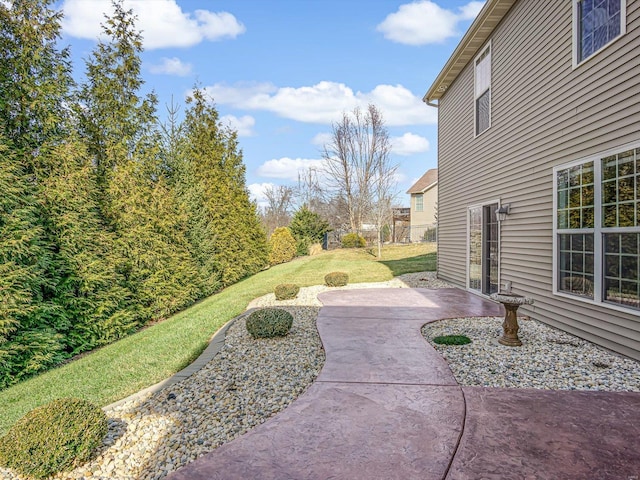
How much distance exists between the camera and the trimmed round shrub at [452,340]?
4.41 meters

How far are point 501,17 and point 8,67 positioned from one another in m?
8.18

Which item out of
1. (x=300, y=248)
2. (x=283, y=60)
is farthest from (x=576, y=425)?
(x=300, y=248)

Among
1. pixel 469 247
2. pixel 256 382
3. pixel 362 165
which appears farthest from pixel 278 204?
pixel 256 382

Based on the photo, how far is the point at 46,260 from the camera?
5.13m

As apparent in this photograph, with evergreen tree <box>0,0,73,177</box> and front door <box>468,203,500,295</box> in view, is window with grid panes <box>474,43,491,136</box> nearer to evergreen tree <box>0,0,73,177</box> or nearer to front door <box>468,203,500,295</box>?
front door <box>468,203,500,295</box>

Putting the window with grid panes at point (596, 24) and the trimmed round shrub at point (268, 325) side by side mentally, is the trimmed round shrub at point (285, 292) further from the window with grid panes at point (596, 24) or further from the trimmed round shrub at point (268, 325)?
the window with grid panes at point (596, 24)

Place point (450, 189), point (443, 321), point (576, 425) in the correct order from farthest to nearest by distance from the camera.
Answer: point (450, 189) → point (443, 321) → point (576, 425)

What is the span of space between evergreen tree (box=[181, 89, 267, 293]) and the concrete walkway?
6.99 meters

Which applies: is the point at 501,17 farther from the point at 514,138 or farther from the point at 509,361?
the point at 509,361

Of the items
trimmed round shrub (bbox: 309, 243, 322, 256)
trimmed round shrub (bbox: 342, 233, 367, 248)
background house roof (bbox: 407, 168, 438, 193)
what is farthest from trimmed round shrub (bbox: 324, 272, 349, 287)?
background house roof (bbox: 407, 168, 438, 193)

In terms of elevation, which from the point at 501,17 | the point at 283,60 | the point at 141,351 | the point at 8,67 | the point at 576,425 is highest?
the point at 283,60

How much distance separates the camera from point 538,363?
3715 mm

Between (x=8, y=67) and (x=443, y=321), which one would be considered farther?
(x=443, y=321)

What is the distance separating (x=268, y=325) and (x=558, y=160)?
4585mm
